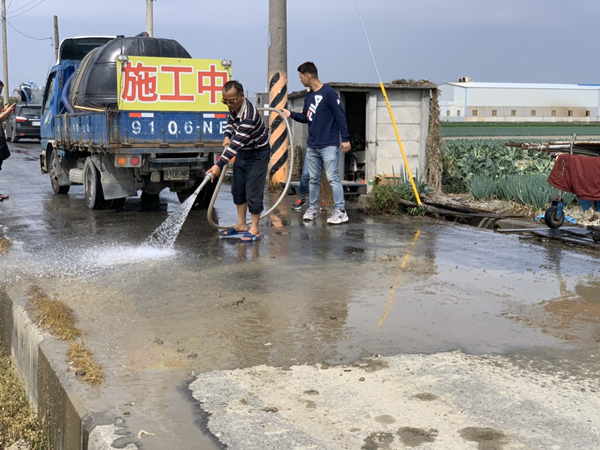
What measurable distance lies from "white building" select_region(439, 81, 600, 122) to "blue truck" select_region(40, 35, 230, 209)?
60444mm

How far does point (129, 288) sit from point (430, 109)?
27.7 feet

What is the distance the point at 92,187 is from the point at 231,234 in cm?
359

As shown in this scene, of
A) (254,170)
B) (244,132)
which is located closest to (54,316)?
(244,132)

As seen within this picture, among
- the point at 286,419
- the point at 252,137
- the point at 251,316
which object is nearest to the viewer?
the point at 286,419

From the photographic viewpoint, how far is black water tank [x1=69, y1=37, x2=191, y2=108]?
12.2 metres

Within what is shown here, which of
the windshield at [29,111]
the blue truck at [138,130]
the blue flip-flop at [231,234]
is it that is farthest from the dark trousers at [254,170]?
the windshield at [29,111]

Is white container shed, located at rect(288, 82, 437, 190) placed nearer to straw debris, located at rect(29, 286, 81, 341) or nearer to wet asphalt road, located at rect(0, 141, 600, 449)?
wet asphalt road, located at rect(0, 141, 600, 449)

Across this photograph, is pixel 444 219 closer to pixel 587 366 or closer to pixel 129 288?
pixel 129 288

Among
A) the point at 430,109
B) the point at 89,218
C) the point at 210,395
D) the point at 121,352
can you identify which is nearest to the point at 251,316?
the point at 121,352

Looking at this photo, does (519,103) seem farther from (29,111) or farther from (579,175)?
(579,175)

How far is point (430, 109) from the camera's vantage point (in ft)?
43.7

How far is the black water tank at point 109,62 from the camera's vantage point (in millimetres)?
12203

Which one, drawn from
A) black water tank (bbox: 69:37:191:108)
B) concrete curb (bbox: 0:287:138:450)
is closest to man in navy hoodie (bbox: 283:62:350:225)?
black water tank (bbox: 69:37:191:108)

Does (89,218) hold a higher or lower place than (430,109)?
lower
